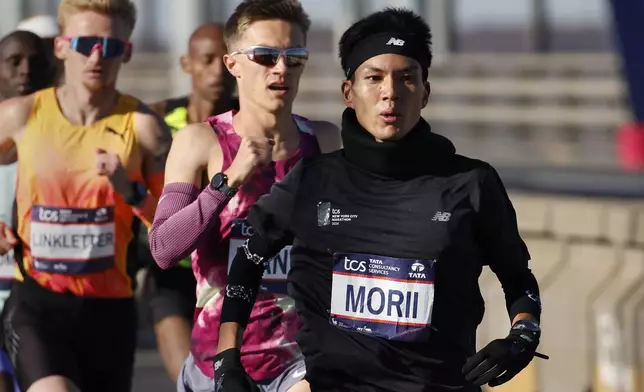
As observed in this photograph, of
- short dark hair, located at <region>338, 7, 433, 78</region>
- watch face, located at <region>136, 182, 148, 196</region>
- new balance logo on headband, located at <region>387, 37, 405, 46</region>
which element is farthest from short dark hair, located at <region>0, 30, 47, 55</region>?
new balance logo on headband, located at <region>387, 37, 405, 46</region>

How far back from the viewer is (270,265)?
5574 mm

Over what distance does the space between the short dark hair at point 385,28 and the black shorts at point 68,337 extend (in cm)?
203

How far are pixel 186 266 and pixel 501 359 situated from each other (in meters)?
3.47

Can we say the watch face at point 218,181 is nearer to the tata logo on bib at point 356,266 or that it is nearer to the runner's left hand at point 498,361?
the tata logo on bib at point 356,266

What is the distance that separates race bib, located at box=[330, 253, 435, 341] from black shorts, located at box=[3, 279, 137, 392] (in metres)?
1.92

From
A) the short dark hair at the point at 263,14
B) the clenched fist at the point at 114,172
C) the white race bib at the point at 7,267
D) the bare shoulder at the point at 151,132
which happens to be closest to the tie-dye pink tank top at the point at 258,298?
the short dark hair at the point at 263,14

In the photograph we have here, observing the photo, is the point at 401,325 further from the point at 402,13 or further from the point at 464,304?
the point at 402,13

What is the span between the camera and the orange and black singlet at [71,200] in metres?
6.55

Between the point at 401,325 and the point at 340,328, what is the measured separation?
0.18 metres

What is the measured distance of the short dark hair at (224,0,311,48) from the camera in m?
5.64

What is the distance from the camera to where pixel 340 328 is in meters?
4.72

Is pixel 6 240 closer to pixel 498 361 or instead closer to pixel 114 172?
pixel 114 172

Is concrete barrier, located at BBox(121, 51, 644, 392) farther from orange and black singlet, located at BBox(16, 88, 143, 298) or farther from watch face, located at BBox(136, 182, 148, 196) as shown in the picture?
watch face, located at BBox(136, 182, 148, 196)

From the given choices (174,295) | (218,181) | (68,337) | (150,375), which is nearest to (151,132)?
(68,337)
